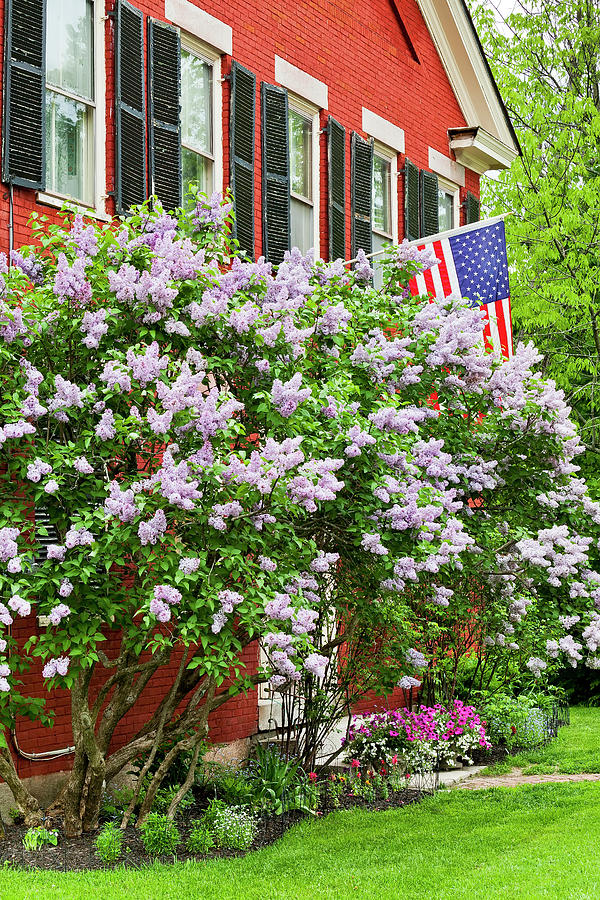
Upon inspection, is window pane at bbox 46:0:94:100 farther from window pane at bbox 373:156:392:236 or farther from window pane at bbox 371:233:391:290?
window pane at bbox 373:156:392:236

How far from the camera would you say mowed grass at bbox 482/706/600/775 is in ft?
40.3

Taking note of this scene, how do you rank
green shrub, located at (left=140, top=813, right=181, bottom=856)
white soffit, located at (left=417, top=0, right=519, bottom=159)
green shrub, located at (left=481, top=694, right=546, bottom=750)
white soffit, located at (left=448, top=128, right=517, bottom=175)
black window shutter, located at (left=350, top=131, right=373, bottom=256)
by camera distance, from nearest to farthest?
1. green shrub, located at (left=140, top=813, right=181, bottom=856)
2. green shrub, located at (left=481, top=694, right=546, bottom=750)
3. black window shutter, located at (left=350, top=131, right=373, bottom=256)
4. white soffit, located at (left=417, top=0, right=519, bottom=159)
5. white soffit, located at (left=448, top=128, right=517, bottom=175)

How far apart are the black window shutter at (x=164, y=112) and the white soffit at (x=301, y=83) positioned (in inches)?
77.6

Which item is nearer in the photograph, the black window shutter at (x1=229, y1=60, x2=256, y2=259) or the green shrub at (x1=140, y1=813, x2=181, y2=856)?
the green shrub at (x1=140, y1=813, x2=181, y2=856)

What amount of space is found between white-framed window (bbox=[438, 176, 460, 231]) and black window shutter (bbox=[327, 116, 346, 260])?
343 cm

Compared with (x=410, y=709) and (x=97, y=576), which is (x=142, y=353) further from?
(x=410, y=709)

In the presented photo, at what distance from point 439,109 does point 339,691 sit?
9.55 m

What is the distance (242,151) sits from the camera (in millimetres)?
11727

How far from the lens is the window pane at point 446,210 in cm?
1698

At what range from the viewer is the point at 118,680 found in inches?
324

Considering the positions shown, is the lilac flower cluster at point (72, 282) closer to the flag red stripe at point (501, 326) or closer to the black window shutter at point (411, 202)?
the flag red stripe at point (501, 326)

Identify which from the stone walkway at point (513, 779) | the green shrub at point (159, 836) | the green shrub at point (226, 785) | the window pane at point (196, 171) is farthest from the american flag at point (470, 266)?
the green shrub at point (159, 836)

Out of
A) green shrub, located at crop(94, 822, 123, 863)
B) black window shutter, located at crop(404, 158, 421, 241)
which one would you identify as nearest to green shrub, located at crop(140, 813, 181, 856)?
green shrub, located at crop(94, 822, 123, 863)

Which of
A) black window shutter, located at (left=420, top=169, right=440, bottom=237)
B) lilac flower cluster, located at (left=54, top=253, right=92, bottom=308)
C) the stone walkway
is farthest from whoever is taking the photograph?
black window shutter, located at (left=420, top=169, right=440, bottom=237)
